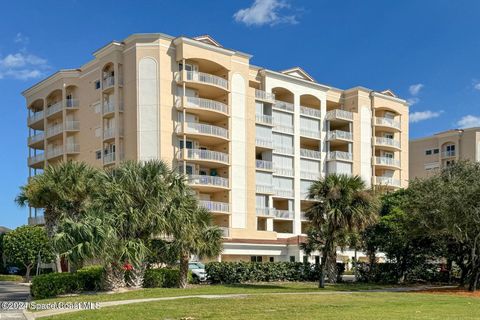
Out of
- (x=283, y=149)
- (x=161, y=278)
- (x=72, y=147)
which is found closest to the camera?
(x=161, y=278)

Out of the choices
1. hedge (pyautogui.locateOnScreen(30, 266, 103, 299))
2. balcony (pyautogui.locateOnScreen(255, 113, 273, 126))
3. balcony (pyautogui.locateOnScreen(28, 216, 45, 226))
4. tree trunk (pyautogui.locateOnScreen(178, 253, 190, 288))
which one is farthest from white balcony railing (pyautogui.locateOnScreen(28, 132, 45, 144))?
tree trunk (pyautogui.locateOnScreen(178, 253, 190, 288))

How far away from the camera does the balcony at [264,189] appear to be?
61300 millimetres

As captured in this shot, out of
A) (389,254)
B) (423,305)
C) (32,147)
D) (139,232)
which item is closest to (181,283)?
(139,232)

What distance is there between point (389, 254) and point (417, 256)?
2.30m

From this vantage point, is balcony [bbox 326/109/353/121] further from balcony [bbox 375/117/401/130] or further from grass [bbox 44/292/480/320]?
grass [bbox 44/292/480/320]

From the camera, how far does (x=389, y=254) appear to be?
4534cm

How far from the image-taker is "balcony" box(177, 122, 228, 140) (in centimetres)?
5553

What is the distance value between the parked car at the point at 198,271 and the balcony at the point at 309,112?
29.8 metres

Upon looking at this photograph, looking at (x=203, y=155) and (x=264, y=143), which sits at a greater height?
(x=264, y=143)

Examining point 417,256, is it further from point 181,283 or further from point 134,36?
point 134,36

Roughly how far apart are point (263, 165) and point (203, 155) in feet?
28.8

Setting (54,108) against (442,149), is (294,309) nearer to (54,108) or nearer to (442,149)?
(54,108)

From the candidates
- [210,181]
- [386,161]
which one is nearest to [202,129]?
[210,181]

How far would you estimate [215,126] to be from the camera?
57.9 meters
